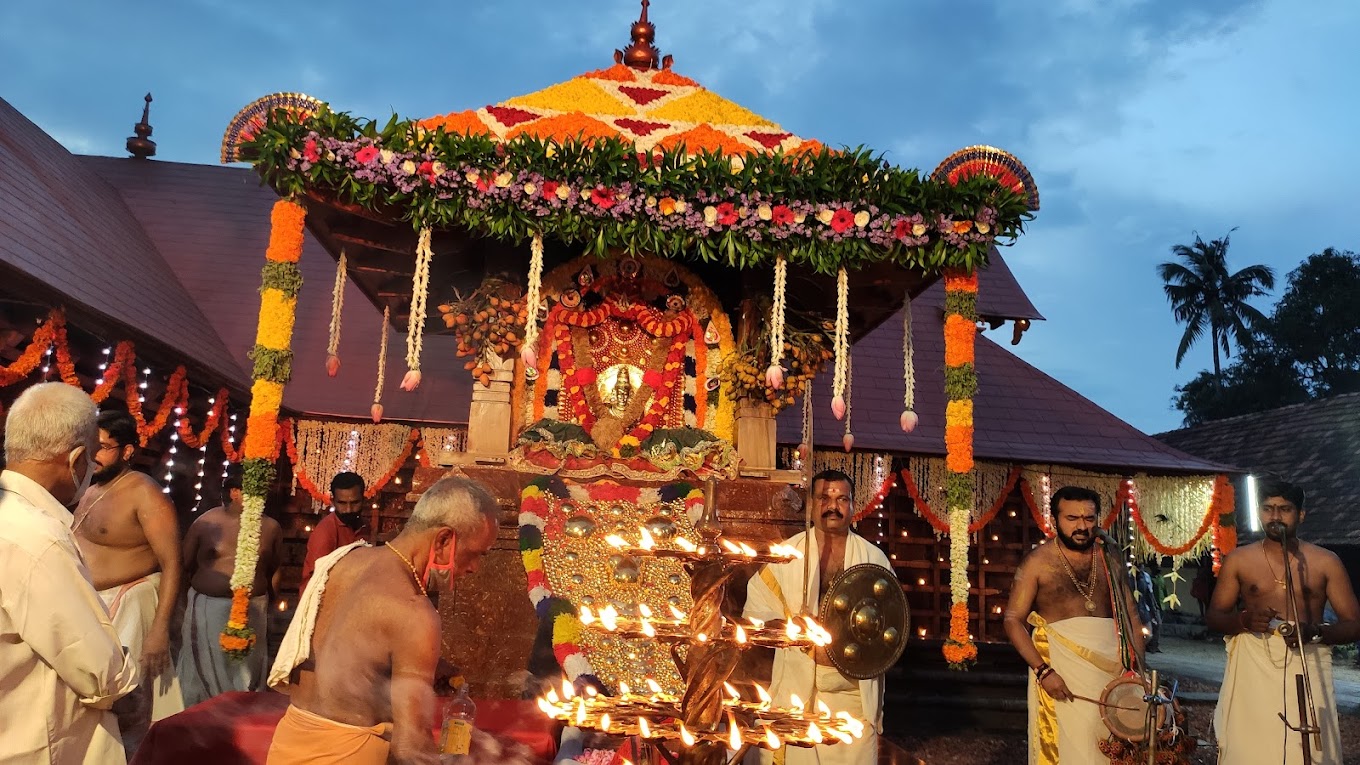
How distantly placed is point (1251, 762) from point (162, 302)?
12.4 m

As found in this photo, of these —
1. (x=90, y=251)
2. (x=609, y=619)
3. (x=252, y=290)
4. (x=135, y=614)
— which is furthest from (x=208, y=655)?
(x=252, y=290)

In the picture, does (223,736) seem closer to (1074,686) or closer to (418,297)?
(418,297)

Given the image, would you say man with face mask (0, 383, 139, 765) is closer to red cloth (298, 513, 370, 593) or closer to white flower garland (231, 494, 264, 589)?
white flower garland (231, 494, 264, 589)

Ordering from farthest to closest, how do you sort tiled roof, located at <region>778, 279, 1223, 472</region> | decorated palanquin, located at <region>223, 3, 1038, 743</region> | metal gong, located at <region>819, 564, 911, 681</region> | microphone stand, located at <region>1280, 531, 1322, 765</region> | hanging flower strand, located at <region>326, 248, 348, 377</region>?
tiled roof, located at <region>778, 279, 1223, 472</region> → hanging flower strand, located at <region>326, 248, 348, 377</region> → decorated palanquin, located at <region>223, 3, 1038, 743</region> → metal gong, located at <region>819, 564, 911, 681</region> → microphone stand, located at <region>1280, 531, 1322, 765</region>

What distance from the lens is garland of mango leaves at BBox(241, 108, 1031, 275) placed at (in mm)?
7105

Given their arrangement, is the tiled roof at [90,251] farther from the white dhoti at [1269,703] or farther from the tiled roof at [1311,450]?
the tiled roof at [1311,450]

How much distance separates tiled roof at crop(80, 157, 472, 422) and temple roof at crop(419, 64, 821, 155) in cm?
533

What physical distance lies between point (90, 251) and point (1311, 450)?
861 inches

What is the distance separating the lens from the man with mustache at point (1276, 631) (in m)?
6.04

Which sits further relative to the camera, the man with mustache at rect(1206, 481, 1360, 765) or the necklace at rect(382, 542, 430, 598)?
the man with mustache at rect(1206, 481, 1360, 765)

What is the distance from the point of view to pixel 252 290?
557 inches

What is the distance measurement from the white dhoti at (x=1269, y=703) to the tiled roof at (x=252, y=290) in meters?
9.44

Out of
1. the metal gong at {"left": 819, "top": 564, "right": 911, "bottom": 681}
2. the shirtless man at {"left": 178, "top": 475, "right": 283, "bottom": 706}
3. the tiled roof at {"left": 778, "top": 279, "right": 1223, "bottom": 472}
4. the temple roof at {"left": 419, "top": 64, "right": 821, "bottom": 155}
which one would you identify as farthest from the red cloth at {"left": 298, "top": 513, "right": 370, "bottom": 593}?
the tiled roof at {"left": 778, "top": 279, "right": 1223, "bottom": 472}

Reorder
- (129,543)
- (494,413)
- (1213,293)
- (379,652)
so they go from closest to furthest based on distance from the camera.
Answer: (379,652) → (129,543) → (494,413) → (1213,293)
